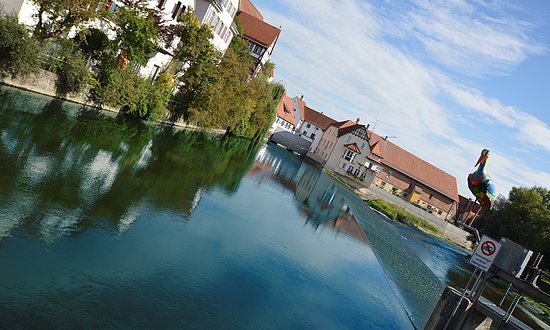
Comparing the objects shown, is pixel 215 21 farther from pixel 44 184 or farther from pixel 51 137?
pixel 44 184

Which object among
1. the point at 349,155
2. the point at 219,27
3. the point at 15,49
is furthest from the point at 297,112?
the point at 15,49

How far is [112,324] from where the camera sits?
25.9 feet

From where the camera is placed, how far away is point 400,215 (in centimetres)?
6644

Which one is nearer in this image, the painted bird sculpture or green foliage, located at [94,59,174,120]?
the painted bird sculpture

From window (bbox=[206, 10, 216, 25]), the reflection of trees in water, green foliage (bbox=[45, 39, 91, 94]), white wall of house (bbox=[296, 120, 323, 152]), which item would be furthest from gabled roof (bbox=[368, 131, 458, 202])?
green foliage (bbox=[45, 39, 91, 94])

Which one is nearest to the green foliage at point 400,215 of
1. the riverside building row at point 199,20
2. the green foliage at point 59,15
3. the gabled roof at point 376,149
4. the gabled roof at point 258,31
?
the gabled roof at point 376,149

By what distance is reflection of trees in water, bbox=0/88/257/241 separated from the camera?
35.4ft

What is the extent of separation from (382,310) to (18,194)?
1400 centimetres

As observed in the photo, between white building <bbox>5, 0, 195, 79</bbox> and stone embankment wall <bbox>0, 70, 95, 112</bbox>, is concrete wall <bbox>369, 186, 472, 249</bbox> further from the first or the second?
stone embankment wall <bbox>0, 70, 95, 112</bbox>

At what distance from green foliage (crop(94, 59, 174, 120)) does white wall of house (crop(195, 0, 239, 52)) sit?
8700 mm

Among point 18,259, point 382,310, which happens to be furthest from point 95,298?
point 382,310

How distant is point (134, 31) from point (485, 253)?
87.3 feet

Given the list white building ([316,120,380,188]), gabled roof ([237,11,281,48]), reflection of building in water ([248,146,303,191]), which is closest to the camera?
reflection of building in water ([248,146,303,191])

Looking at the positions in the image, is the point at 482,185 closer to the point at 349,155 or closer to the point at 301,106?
the point at 349,155
